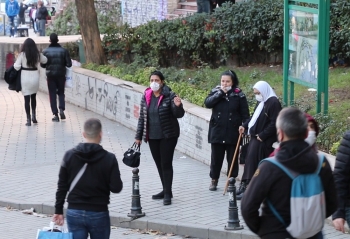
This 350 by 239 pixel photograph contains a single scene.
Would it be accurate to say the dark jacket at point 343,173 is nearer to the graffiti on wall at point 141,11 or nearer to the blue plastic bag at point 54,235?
the blue plastic bag at point 54,235

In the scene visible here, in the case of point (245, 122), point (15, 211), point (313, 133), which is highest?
point (313, 133)

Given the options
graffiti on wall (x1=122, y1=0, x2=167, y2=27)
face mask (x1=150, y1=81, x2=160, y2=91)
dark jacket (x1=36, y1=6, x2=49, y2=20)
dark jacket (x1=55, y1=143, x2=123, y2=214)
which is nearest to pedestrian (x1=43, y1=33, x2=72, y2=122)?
face mask (x1=150, y1=81, x2=160, y2=91)

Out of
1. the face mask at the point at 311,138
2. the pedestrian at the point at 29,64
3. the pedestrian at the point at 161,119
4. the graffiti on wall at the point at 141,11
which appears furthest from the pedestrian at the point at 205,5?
the face mask at the point at 311,138

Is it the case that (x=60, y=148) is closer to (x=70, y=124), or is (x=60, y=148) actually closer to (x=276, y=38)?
(x=70, y=124)

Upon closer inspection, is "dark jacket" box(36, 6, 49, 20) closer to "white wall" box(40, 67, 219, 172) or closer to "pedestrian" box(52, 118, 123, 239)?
"white wall" box(40, 67, 219, 172)

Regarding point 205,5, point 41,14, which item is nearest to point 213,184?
point 205,5

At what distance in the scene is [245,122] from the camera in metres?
10.0

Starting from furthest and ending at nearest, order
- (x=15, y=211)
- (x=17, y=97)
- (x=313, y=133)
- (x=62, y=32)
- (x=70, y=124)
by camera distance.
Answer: (x=62, y=32), (x=17, y=97), (x=70, y=124), (x=15, y=211), (x=313, y=133)

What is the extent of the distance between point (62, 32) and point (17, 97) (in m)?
11.9

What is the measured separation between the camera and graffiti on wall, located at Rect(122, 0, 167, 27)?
28.9 metres

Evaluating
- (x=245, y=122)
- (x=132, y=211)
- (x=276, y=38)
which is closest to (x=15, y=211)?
(x=132, y=211)

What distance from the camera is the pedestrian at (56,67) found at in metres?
16.4

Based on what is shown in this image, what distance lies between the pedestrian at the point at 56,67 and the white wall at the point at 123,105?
102 cm

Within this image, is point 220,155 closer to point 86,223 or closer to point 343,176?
point 86,223
